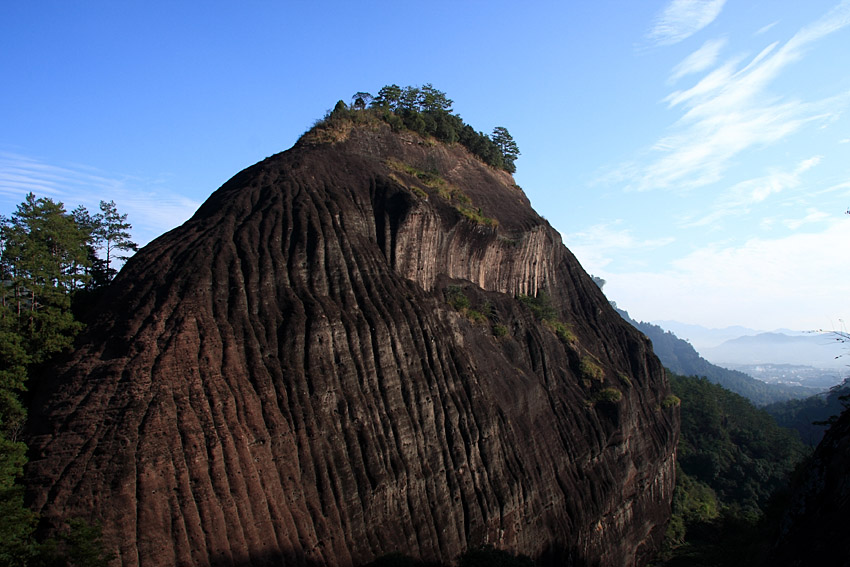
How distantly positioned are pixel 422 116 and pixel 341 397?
91.0 ft

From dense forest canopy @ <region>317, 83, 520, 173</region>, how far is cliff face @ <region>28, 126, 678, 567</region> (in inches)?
88.4

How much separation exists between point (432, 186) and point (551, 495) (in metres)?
20.3

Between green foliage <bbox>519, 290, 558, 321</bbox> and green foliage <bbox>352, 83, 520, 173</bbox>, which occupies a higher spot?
green foliage <bbox>352, 83, 520, 173</bbox>

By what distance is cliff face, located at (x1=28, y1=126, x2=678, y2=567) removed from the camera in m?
18.2

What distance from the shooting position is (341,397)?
23.2 meters

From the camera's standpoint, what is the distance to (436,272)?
3350 centimetres

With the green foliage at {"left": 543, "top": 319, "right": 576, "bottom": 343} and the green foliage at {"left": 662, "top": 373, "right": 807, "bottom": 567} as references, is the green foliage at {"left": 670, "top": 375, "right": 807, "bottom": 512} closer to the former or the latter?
the green foliage at {"left": 662, "top": 373, "right": 807, "bottom": 567}

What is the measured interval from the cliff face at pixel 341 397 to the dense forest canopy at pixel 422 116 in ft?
7.37

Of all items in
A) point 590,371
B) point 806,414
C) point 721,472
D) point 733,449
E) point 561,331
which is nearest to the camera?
point 590,371

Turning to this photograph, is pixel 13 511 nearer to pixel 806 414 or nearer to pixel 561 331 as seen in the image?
pixel 561 331

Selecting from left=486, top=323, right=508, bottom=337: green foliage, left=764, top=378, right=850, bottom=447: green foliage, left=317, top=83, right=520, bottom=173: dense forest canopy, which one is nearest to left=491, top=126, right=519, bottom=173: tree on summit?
left=317, top=83, right=520, bottom=173: dense forest canopy

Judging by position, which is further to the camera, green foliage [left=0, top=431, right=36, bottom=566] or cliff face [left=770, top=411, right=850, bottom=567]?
green foliage [left=0, top=431, right=36, bottom=566]

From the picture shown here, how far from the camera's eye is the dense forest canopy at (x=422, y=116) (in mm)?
39000

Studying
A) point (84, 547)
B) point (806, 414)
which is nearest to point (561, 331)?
point (84, 547)
